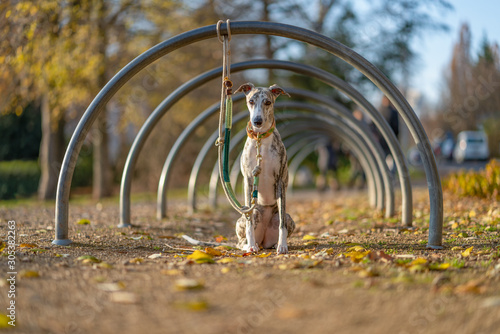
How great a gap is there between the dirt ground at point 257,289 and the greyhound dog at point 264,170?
0.27 metres

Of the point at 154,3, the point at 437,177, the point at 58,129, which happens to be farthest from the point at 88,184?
the point at 437,177

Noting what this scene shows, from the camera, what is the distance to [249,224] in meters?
4.15

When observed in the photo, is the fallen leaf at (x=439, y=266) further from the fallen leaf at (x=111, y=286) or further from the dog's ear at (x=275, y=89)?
the dog's ear at (x=275, y=89)

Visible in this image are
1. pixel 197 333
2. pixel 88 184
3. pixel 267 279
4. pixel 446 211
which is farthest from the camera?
Answer: pixel 88 184

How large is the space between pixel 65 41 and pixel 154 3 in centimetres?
278

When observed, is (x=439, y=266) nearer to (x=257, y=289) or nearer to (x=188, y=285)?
(x=257, y=289)

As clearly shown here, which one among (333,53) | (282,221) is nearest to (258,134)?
(282,221)

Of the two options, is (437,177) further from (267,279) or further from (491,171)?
(491,171)

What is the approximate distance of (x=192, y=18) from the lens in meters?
14.0

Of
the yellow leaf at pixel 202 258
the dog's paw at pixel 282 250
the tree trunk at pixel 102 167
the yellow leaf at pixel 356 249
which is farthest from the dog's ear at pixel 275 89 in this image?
the tree trunk at pixel 102 167

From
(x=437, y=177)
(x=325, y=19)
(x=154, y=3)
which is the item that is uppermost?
(x=325, y=19)

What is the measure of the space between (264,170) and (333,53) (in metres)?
1.15

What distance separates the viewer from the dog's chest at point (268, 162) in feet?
13.2

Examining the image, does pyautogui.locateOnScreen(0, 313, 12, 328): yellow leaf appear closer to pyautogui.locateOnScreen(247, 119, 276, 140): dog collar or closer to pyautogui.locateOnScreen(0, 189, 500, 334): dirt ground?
pyautogui.locateOnScreen(0, 189, 500, 334): dirt ground
